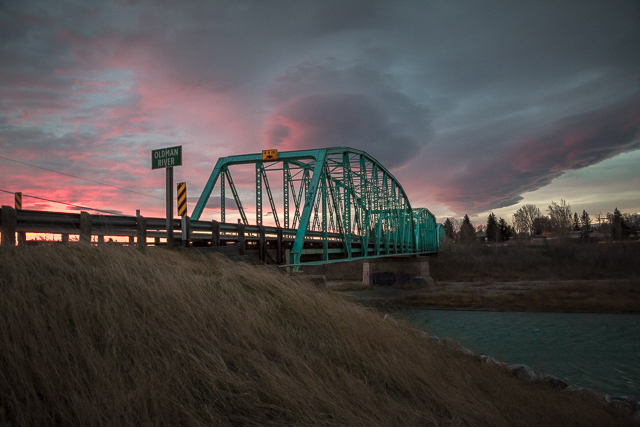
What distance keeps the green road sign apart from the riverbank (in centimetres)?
2472

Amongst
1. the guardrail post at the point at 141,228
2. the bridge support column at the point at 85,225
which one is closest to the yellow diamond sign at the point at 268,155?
the guardrail post at the point at 141,228

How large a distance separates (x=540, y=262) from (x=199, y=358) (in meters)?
75.6

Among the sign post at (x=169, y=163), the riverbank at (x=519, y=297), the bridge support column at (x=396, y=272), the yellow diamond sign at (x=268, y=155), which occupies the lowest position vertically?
the riverbank at (x=519, y=297)

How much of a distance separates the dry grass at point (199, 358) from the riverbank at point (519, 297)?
26765 mm

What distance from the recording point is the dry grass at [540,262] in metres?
59.6

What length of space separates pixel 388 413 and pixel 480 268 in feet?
228

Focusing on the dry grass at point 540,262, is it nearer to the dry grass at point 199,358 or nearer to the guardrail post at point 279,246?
the guardrail post at point 279,246

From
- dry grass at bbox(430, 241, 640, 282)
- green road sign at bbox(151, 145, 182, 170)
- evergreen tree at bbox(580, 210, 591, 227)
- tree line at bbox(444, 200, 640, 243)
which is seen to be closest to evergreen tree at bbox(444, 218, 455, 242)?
tree line at bbox(444, 200, 640, 243)

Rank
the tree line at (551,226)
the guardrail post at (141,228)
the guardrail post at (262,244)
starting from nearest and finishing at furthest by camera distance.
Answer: the guardrail post at (141,228)
the guardrail post at (262,244)
the tree line at (551,226)

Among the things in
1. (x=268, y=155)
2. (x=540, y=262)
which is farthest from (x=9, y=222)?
(x=540, y=262)

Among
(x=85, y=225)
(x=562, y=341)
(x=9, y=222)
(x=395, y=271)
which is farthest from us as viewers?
(x=395, y=271)

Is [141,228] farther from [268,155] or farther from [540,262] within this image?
[540,262]

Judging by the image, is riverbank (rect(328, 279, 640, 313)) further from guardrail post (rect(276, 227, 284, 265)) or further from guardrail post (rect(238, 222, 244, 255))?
guardrail post (rect(238, 222, 244, 255))

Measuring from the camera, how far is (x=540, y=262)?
2687 inches
